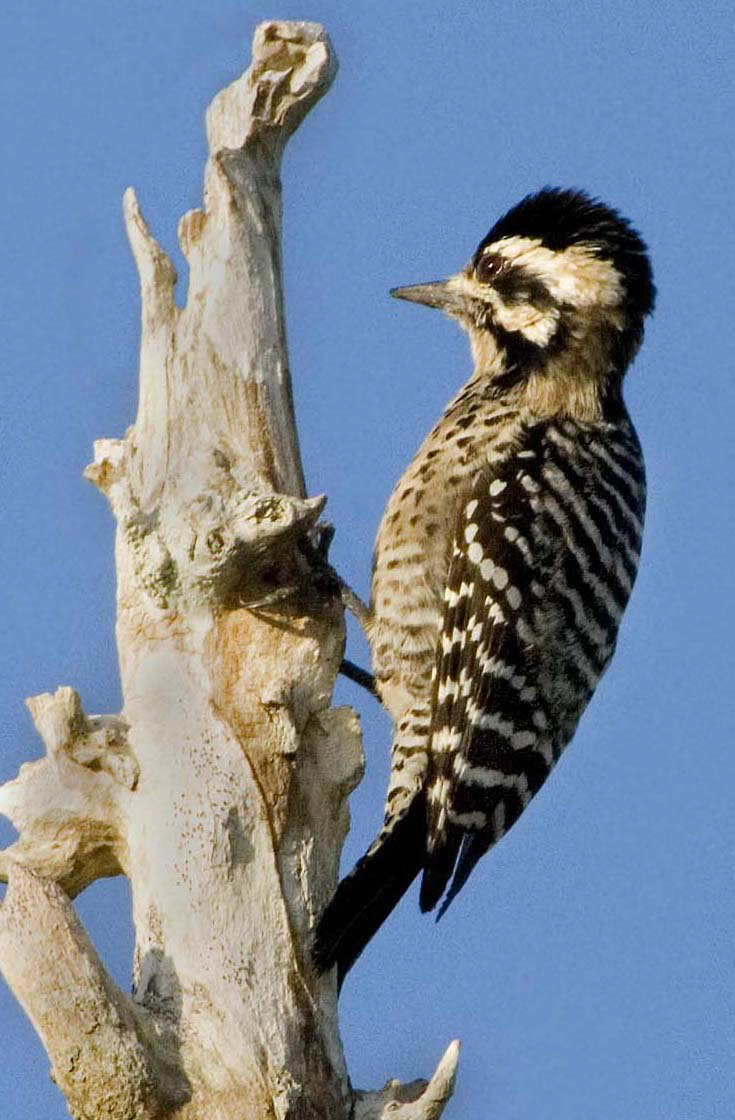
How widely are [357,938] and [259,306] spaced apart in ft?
4.98

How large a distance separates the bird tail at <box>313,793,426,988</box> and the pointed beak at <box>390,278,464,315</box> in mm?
1605

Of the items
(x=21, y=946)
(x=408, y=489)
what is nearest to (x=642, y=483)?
(x=408, y=489)

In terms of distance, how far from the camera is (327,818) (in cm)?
396

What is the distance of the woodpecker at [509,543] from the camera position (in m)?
4.48

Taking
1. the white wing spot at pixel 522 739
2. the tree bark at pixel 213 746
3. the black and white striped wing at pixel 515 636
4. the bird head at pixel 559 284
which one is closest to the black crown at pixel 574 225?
the bird head at pixel 559 284

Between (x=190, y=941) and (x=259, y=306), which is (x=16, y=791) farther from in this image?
(x=259, y=306)

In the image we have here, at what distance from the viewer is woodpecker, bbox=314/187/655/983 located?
4.48 m

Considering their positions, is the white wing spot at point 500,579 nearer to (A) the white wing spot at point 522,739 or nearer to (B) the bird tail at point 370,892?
(A) the white wing spot at point 522,739

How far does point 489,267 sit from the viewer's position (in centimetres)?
522

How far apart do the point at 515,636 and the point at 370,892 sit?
89 cm

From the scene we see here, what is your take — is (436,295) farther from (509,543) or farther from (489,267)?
(509,543)

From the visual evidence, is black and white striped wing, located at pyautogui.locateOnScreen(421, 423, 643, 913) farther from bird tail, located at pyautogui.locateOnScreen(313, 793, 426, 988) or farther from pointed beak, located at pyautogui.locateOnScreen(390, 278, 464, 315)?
pointed beak, located at pyautogui.locateOnScreen(390, 278, 464, 315)

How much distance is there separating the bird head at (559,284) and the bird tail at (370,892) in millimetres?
1433

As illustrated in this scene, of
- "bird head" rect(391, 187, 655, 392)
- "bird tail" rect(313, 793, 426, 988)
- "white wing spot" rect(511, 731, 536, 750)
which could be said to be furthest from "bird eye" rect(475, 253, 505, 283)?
"bird tail" rect(313, 793, 426, 988)
